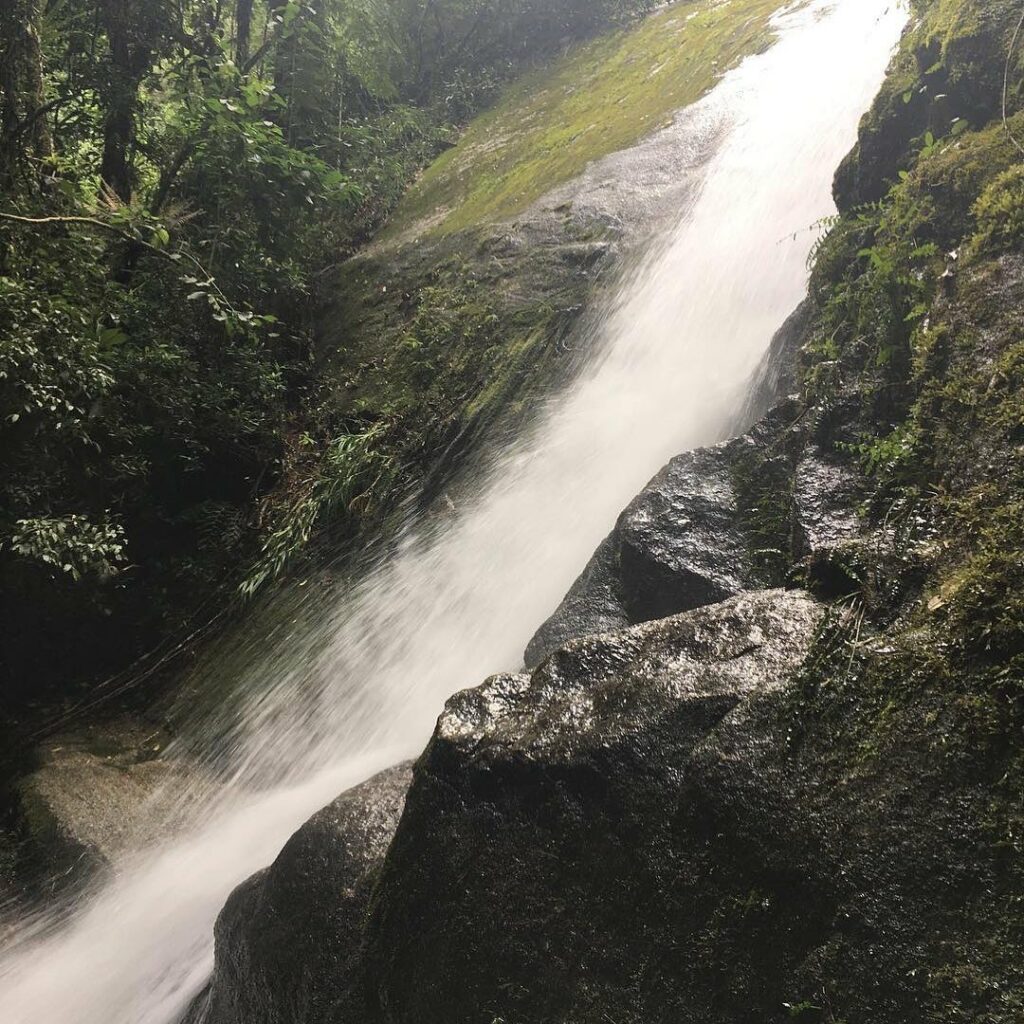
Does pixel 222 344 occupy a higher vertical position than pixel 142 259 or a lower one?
lower

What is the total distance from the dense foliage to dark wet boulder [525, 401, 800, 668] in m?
3.74

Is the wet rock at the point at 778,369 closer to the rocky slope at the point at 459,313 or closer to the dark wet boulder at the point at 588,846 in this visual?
the rocky slope at the point at 459,313

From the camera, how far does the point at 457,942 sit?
2.51 m

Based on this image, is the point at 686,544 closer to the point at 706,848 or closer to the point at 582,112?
the point at 706,848

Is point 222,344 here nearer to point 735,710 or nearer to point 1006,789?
point 735,710

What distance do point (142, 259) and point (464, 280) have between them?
3.48m

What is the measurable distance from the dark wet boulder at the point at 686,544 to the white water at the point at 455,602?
1.31 metres

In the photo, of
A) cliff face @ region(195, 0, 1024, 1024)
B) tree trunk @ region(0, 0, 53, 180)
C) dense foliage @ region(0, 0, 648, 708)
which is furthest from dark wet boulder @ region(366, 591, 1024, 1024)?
tree trunk @ region(0, 0, 53, 180)

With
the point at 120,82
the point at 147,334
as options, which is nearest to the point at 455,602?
the point at 147,334

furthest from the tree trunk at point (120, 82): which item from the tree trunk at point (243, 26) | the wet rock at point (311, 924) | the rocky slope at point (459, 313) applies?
the wet rock at point (311, 924)

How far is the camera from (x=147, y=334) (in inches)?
288

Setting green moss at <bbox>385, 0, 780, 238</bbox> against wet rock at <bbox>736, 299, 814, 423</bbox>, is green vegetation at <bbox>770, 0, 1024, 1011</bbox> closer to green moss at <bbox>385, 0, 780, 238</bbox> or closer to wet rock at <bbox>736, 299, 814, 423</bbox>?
wet rock at <bbox>736, 299, 814, 423</bbox>

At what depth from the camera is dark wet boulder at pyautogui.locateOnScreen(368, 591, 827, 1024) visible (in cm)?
220

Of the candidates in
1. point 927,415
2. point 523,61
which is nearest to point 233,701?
point 927,415
